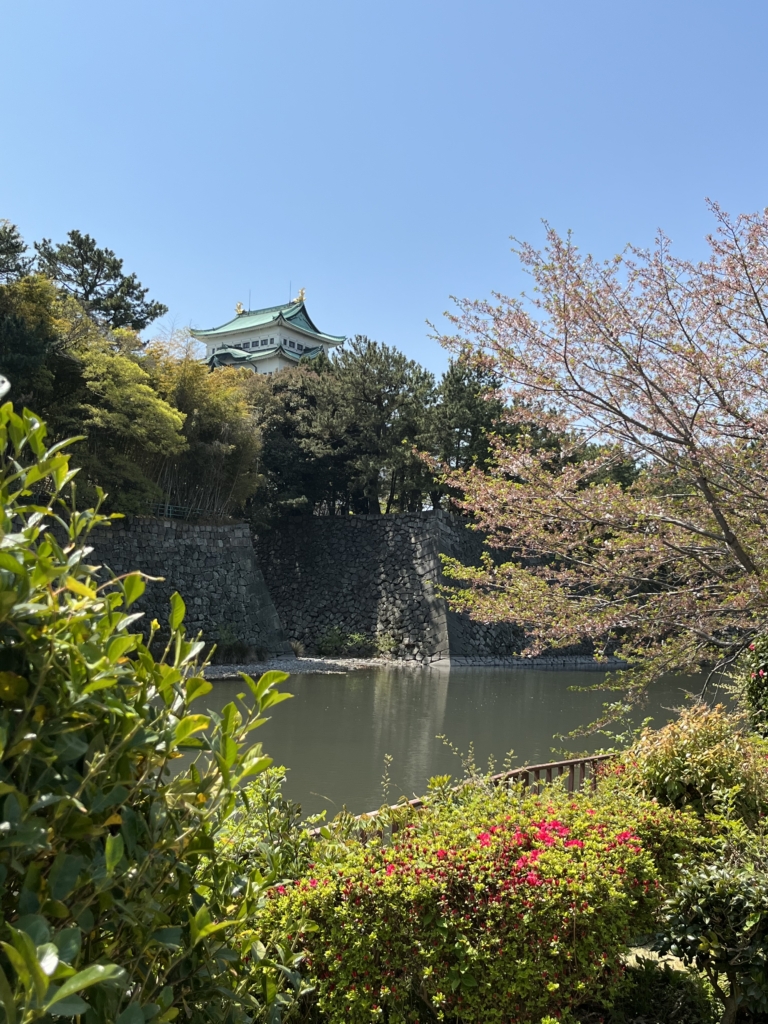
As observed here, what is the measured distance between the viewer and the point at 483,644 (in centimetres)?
1800

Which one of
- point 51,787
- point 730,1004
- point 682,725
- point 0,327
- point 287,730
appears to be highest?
point 0,327

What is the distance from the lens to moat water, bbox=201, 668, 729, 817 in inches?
266

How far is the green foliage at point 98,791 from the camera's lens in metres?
0.76

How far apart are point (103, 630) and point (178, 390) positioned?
52.6 feet

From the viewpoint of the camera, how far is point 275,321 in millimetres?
24406

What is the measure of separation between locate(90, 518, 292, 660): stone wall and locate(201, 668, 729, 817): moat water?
2.43 metres

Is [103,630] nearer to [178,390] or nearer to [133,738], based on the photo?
[133,738]

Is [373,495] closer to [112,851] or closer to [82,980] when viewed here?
[112,851]

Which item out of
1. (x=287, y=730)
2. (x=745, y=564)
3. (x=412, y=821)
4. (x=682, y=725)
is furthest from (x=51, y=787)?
(x=287, y=730)

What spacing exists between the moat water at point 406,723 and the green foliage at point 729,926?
206 centimetres

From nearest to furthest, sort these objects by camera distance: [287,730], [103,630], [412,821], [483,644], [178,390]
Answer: [103,630], [412,821], [287,730], [178,390], [483,644]

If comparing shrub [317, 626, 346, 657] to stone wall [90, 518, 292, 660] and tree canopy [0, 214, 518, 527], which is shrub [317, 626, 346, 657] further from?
tree canopy [0, 214, 518, 527]

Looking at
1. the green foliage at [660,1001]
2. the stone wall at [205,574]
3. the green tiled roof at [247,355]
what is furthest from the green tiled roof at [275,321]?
the green foliage at [660,1001]

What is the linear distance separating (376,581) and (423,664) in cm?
271
